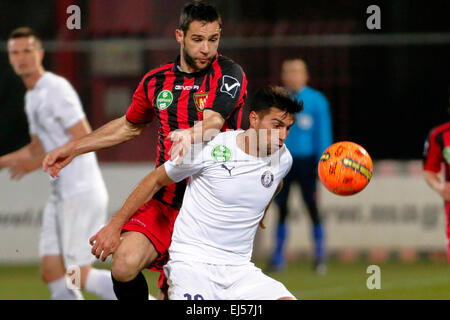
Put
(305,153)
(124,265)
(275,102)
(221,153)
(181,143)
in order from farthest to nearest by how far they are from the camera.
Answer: (305,153) → (124,265) → (221,153) → (275,102) → (181,143)

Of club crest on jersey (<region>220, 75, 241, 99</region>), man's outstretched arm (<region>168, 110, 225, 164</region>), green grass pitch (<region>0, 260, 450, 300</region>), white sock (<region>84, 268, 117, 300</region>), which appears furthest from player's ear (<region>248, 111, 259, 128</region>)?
green grass pitch (<region>0, 260, 450, 300</region>)

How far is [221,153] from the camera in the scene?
5.11 m

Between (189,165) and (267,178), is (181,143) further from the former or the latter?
(267,178)

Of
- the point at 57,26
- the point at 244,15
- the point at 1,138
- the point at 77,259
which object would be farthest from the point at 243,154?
the point at 57,26

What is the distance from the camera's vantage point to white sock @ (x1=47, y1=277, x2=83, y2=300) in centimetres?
696

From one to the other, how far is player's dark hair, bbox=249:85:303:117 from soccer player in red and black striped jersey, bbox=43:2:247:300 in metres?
0.32

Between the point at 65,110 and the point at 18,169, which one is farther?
the point at 65,110

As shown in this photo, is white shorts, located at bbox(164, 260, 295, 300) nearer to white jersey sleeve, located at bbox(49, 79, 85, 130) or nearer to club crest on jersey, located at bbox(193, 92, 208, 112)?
club crest on jersey, located at bbox(193, 92, 208, 112)

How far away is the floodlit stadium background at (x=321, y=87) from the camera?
413 inches

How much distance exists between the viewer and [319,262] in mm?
9758

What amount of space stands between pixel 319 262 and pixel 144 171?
247 cm

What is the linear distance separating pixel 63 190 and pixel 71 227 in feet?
1.01

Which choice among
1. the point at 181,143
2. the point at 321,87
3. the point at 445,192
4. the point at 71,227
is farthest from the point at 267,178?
the point at 321,87
